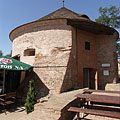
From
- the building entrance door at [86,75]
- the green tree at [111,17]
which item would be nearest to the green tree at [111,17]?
the green tree at [111,17]

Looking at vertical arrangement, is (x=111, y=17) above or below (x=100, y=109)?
above

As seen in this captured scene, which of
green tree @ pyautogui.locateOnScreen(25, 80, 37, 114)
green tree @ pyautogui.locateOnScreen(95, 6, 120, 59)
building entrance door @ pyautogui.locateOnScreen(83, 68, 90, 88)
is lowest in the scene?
green tree @ pyautogui.locateOnScreen(25, 80, 37, 114)

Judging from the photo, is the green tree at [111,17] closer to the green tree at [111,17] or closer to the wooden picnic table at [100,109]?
the green tree at [111,17]

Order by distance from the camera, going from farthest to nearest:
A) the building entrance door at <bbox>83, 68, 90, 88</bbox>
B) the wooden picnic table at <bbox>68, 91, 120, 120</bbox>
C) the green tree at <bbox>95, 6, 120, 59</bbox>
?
the green tree at <bbox>95, 6, 120, 59</bbox> < the building entrance door at <bbox>83, 68, 90, 88</bbox> < the wooden picnic table at <bbox>68, 91, 120, 120</bbox>

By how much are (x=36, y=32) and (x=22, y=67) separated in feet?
11.4

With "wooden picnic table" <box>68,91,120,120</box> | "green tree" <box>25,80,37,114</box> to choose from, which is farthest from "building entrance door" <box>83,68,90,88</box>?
"wooden picnic table" <box>68,91,120,120</box>

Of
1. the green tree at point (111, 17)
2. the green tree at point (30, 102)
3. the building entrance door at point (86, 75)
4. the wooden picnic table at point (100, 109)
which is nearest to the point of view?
the wooden picnic table at point (100, 109)

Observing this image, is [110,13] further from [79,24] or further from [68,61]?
[68,61]

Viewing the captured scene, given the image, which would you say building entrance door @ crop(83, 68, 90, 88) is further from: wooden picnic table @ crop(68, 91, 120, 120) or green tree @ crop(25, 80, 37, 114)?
wooden picnic table @ crop(68, 91, 120, 120)

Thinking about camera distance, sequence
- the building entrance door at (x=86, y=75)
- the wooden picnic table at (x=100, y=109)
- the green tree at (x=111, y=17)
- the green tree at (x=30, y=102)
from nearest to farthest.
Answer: the wooden picnic table at (x=100, y=109), the green tree at (x=30, y=102), the building entrance door at (x=86, y=75), the green tree at (x=111, y=17)

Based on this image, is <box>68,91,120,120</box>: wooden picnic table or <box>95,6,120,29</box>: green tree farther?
<box>95,6,120,29</box>: green tree

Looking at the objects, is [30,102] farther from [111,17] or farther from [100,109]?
[111,17]

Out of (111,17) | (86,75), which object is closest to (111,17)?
(111,17)

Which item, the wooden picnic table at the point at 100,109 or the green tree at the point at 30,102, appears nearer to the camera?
the wooden picnic table at the point at 100,109
